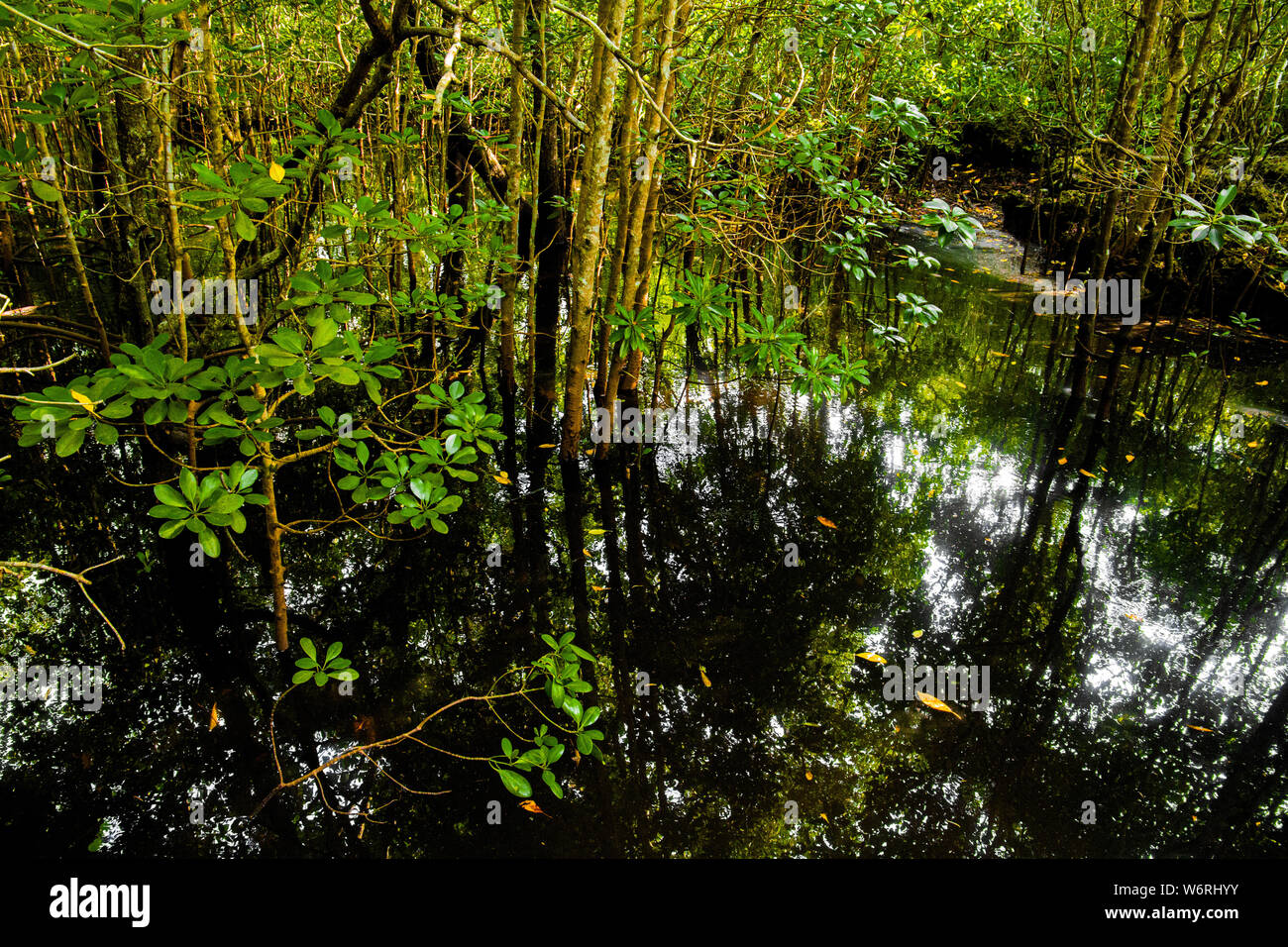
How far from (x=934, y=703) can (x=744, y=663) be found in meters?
1.07

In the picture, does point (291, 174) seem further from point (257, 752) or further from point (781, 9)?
point (781, 9)

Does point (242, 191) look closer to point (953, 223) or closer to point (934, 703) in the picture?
point (953, 223)

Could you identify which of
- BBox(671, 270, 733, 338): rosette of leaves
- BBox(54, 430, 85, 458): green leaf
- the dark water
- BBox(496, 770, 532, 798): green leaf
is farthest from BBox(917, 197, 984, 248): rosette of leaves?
BBox(54, 430, 85, 458): green leaf

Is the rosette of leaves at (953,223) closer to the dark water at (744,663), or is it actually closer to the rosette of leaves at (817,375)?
the rosette of leaves at (817,375)

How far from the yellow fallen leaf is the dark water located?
0.14 feet

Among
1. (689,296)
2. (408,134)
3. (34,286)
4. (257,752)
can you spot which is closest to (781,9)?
(689,296)

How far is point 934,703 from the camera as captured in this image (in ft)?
12.3

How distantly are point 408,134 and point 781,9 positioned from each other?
9.91 ft

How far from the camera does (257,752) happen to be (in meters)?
3.17

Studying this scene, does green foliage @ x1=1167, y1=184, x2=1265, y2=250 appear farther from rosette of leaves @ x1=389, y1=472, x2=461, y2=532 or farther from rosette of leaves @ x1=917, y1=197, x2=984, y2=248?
rosette of leaves @ x1=389, y1=472, x2=461, y2=532

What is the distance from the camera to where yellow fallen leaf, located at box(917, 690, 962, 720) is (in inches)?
145

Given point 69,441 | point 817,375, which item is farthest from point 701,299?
point 69,441

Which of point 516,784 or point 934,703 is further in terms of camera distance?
point 934,703

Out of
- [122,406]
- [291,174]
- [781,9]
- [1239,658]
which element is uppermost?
[781,9]
